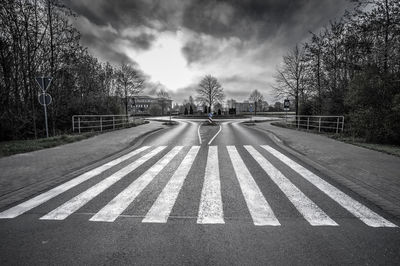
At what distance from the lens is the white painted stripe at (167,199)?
9.17 ft

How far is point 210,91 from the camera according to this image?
59.0 m

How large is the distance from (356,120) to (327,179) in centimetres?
889

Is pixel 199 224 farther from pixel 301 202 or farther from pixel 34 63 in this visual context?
pixel 34 63

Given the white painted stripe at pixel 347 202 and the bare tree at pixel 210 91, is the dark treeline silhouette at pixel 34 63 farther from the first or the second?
the bare tree at pixel 210 91

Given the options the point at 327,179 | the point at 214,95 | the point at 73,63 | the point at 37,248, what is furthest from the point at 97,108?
the point at 214,95

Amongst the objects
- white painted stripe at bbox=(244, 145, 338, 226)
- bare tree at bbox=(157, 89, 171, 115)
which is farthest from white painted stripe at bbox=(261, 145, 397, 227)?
bare tree at bbox=(157, 89, 171, 115)

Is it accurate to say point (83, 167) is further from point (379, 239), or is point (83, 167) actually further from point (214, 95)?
point (214, 95)

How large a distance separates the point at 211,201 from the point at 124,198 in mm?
1736

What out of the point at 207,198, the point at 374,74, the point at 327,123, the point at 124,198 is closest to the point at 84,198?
the point at 124,198

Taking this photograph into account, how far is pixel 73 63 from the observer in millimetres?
15273

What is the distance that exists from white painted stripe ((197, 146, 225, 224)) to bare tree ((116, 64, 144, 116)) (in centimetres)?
3305

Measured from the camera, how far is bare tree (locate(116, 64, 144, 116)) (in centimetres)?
3416

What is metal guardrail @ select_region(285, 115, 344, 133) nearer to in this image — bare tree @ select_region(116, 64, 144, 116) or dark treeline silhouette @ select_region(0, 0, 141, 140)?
dark treeline silhouette @ select_region(0, 0, 141, 140)

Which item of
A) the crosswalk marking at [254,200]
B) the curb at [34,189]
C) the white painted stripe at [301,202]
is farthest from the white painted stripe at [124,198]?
the white painted stripe at [301,202]
